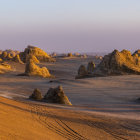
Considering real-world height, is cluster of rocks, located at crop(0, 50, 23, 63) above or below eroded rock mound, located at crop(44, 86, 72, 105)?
above

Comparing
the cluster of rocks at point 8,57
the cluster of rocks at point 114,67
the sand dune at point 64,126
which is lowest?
the sand dune at point 64,126

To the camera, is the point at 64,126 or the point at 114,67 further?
the point at 114,67

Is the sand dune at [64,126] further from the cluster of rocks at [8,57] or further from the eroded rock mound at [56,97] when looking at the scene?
the cluster of rocks at [8,57]

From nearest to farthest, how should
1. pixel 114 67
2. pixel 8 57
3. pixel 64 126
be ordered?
pixel 64 126, pixel 114 67, pixel 8 57

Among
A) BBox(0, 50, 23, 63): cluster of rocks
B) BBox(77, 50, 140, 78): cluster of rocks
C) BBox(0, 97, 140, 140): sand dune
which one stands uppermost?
BBox(0, 50, 23, 63): cluster of rocks

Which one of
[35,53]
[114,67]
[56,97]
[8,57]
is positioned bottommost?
[56,97]

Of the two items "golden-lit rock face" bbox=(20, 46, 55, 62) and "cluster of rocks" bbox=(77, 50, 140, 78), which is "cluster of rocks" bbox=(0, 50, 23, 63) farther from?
"cluster of rocks" bbox=(77, 50, 140, 78)

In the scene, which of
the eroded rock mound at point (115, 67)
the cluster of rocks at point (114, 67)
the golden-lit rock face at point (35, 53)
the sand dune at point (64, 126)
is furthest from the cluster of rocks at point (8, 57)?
the sand dune at point (64, 126)

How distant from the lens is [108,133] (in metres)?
4.51

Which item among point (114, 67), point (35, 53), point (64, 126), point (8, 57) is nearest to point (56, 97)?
point (64, 126)

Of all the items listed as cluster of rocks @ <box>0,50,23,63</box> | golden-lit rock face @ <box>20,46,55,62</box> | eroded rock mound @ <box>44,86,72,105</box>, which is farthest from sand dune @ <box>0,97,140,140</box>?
golden-lit rock face @ <box>20,46,55,62</box>

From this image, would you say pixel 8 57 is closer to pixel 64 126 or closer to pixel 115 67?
pixel 115 67

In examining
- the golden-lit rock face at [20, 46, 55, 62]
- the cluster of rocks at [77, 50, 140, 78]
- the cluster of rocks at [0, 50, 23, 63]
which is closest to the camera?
the cluster of rocks at [77, 50, 140, 78]

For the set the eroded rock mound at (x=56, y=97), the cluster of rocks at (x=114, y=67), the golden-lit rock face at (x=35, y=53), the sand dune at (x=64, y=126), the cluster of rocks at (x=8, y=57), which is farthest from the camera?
the golden-lit rock face at (x=35, y=53)
